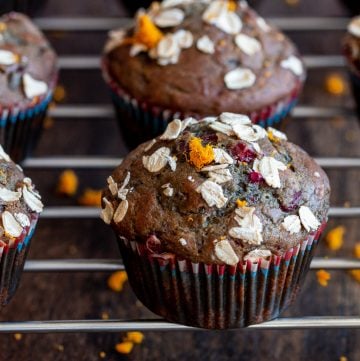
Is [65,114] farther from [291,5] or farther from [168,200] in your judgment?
[291,5]

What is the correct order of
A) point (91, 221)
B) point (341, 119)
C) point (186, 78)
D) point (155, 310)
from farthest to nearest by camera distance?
point (341, 119) < point (91, 221) < point (186, 78) < point (155, 310)

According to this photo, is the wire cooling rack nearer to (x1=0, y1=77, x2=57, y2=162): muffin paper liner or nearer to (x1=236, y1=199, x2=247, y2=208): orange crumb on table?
(x1=0, y1=77, x2=57, y2=162): muffin paper liner

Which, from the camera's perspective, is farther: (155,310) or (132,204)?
(155,310)

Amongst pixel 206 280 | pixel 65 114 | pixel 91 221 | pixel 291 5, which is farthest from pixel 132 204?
pixel 291 5

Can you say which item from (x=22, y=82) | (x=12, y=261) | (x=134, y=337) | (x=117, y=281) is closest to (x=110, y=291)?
(x=117, y=281)

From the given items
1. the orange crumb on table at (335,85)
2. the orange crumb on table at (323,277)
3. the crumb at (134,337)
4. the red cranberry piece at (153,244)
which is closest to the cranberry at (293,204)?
the red cranberry piece at (153,244)

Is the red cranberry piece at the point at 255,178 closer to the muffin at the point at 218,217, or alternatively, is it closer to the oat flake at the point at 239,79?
the muffin at the point at 218,217

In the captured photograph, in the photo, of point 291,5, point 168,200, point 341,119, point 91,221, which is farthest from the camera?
point 291,5


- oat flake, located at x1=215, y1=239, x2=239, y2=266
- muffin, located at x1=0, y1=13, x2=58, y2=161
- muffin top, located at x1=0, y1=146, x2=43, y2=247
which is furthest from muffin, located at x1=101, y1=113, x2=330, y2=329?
muffin, located at x1=0, y1=13, x2=58, y2=161
